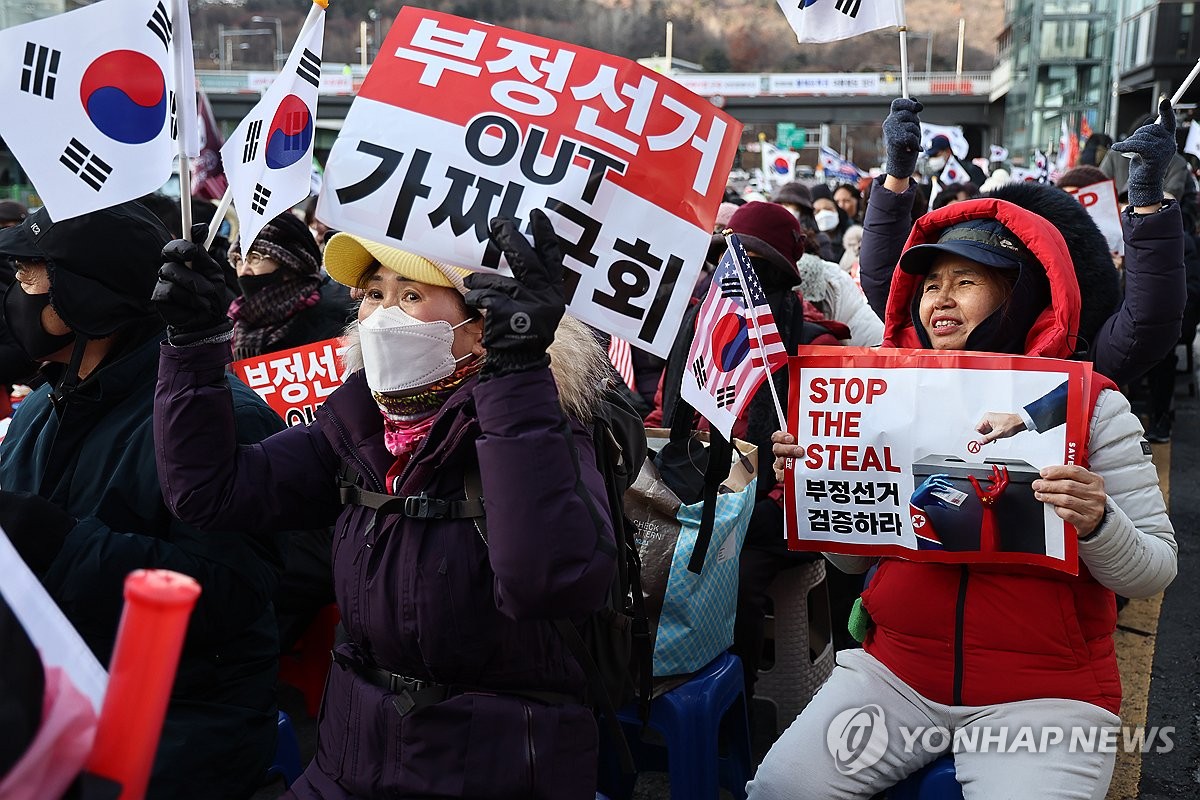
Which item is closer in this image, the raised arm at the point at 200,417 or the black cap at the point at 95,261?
the raised arm at the point at 200,417

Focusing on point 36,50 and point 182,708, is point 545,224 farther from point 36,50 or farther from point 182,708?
point 182,708

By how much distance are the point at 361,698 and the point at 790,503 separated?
1079 millimetres

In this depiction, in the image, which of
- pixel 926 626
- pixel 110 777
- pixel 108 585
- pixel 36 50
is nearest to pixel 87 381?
pixel 108 585

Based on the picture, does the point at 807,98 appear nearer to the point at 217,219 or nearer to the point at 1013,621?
the point at 1013,621

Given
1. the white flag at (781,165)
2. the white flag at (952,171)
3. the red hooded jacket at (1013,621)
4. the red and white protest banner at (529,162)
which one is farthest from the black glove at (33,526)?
the white flag at (781,165)

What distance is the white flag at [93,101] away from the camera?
6.60ft

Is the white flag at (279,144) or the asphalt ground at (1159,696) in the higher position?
the white flag at (279,144)

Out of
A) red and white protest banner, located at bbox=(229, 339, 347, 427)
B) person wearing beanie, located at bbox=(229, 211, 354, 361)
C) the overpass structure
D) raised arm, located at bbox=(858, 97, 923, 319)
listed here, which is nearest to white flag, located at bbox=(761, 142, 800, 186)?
person wearing beanie, located at bbox=(229, 211, 354, 361)

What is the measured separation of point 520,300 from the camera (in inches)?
68.1

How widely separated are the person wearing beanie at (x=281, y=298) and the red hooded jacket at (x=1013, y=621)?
269 centimetres

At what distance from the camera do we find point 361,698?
1.97m

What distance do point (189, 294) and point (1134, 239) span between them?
2.33m

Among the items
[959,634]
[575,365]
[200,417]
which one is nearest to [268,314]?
[200,417]

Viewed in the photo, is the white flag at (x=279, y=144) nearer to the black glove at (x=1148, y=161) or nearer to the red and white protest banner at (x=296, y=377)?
the red and white protest banner at (x=296, y=377)
